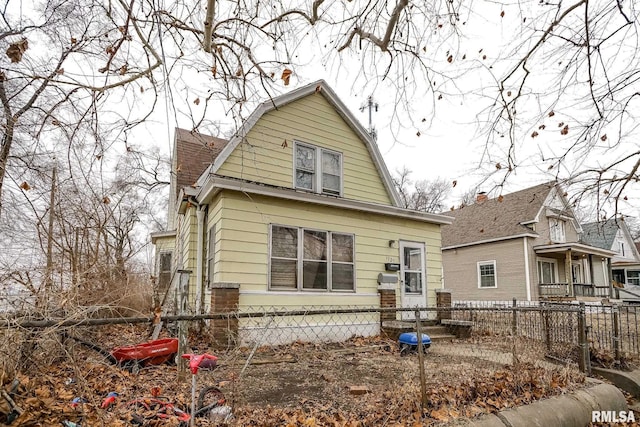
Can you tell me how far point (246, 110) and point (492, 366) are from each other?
17.4ft

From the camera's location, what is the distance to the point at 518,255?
61.3 ft

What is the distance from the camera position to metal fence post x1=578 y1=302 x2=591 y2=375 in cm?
533

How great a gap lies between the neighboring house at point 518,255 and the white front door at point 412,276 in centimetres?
876

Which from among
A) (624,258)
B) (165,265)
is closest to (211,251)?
(165,265)

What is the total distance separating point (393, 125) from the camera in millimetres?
4645

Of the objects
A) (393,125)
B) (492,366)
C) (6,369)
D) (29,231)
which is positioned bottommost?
(492,366)

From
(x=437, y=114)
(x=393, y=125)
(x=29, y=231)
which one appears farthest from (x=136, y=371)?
(x=29, y=231)

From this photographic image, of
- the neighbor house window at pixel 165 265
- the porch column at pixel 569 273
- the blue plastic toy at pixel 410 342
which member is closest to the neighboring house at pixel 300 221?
the blue plastic toy at pixel 410 342

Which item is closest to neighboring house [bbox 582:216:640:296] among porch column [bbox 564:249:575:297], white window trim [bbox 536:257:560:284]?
white window trim [bbox 536:257:560:284]

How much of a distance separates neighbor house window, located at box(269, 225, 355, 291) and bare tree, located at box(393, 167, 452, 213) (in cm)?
2638

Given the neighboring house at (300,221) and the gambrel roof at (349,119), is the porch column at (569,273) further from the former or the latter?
the gambrel roof at (349,119)

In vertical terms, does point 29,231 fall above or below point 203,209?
below

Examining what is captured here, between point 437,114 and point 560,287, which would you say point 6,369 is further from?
point 560,287

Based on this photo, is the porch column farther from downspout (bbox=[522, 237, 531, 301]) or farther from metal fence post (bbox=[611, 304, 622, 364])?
metal fence post (bbox=[611, 304, 622, 364])
